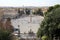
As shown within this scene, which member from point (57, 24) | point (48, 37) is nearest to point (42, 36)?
point (48, 37)

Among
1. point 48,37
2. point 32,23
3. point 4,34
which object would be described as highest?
point 4,34

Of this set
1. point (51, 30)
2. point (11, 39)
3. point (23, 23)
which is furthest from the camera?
point (23, 23)

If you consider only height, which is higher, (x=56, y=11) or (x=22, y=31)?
(x=56, y=11)

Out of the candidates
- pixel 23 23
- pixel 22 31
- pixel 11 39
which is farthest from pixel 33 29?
pixel 11 39

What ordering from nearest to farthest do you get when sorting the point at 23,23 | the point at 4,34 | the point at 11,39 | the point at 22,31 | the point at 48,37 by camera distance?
the point at 4,34, the point at 11,39, the point at 48,37, the point at 22,31, the point at 23,23

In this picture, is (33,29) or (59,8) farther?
(33,29)

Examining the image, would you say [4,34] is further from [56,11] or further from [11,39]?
[56,11]
